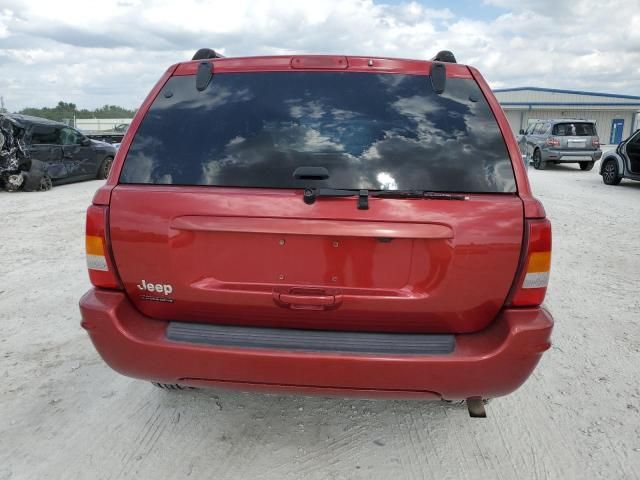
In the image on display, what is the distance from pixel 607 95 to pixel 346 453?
55832 millimetres

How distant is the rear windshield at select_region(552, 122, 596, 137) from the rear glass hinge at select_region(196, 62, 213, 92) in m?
17.9

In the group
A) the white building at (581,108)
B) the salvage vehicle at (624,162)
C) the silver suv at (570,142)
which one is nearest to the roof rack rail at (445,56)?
the salvage vehicle at (624,162)

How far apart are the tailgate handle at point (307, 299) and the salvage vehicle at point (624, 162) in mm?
13797

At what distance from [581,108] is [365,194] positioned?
52.1m

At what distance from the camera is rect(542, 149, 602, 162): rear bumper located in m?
17.7

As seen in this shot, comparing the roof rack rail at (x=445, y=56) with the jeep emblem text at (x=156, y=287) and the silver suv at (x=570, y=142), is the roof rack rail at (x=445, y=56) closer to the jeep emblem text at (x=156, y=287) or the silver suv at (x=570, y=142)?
the jeep emblem text at (x=156, y=287)

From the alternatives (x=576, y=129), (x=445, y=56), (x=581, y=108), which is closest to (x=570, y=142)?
(x=576, y=129)

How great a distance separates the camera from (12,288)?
5.05 meters

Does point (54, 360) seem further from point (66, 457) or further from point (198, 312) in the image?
point (198, 312)

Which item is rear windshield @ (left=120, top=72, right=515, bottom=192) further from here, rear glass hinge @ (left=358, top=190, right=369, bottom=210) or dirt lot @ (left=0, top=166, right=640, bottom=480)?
dirt lot @ (left=0, top=166, right=640, bottom=480)

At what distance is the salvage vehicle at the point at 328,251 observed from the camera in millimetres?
2072

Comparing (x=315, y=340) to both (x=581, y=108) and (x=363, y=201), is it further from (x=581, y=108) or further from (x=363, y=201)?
(x=581, y=108)

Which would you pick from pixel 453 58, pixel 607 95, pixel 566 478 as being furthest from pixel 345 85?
pixel 607 95

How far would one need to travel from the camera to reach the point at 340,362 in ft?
6.79
